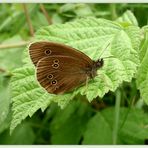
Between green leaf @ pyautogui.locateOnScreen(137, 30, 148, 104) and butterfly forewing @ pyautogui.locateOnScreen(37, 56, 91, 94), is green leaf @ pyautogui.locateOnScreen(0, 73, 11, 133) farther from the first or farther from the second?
green leaf @ pyautogui.locateOnScreen(137, 30, 148, 104)

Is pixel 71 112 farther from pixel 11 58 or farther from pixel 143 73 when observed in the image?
pixel 143 73

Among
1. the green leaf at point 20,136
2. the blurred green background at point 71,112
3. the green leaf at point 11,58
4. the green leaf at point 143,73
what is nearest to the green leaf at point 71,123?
the blurred green background at point 71,112

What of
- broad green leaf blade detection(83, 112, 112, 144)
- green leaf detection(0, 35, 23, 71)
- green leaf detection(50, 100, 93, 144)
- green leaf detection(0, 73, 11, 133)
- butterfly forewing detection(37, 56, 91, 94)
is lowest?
green leaf detection(50, 100, 93, 144)

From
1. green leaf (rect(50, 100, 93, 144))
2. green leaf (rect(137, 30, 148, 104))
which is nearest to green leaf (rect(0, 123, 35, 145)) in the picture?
green leaf (rect(50, 100, 93, 144))

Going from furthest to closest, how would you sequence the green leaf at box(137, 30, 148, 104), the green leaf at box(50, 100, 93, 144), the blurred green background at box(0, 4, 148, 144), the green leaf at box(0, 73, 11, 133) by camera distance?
the green leaf at box(50, 100, 93, 144)
the blurred green background at box(0, 4, 148, 144)
the green leaf at box(0, 73, 11, 133)
the green leaf at box(137, 30, 148, 104)

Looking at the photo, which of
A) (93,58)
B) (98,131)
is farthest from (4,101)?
(98,131)

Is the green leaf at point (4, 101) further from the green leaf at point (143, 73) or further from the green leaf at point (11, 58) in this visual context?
the green leaf at point (143, 73)

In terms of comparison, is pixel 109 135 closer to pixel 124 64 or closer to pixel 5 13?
pixel 124 64
